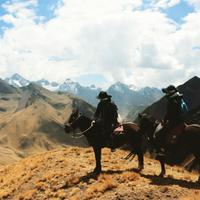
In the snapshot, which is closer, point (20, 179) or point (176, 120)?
point (176, 120)

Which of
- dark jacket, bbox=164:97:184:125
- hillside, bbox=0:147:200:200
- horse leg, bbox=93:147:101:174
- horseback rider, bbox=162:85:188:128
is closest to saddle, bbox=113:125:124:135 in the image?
horse leg, bbox=93:147:101:174

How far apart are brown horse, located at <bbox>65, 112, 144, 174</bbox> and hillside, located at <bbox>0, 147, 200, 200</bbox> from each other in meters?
1.21

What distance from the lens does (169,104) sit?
2072 cm

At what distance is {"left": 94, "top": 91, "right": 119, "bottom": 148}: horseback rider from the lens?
898 inches

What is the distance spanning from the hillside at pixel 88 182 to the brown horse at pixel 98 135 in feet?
3.96

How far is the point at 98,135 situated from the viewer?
22.8 metres

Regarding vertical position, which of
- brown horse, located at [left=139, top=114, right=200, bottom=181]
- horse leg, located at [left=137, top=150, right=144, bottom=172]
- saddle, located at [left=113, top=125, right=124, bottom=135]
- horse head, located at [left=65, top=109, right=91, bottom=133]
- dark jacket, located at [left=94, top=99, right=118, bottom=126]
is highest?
dark jacket, located at [left=94, top=99, right=118, bottom=126]

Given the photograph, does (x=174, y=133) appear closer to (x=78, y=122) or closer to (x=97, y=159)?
(x=97, y=159)

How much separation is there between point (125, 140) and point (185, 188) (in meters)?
5.73

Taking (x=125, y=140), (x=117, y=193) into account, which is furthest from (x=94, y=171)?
(x=117, y=193)

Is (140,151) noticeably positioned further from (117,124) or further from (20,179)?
(20,179)

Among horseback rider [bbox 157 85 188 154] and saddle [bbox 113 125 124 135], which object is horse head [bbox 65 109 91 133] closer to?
saddle [bbox 113 125 124 135]

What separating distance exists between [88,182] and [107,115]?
4167 mm

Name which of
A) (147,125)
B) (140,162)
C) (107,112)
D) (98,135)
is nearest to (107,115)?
(107,112)
